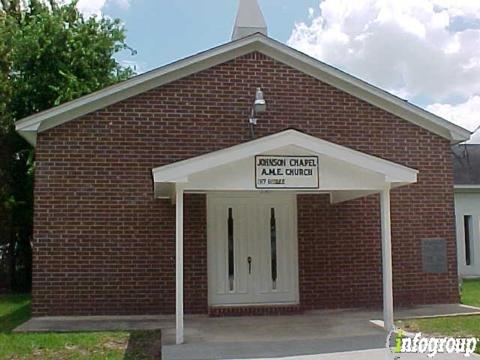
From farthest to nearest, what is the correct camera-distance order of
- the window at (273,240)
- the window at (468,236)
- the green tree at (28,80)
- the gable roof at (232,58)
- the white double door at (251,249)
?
the window at (468,236) → the green tree at (28,80) → the window at (273,240) → the white double door at (251,249) → the gable roof at (232,58)

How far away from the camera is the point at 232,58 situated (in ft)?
40.1

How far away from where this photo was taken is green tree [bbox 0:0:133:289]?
54.6 feet

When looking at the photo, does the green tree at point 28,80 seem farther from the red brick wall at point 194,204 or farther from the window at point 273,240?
the window at point 273,240

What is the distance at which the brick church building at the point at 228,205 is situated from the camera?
11.4 m

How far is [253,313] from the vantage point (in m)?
11.5

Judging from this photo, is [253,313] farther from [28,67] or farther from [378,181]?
[28,67]

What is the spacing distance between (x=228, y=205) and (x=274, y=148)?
10.5 feet

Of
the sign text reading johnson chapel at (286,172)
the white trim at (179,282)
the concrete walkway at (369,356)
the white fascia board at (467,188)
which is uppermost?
the white fascia board at (467,188)

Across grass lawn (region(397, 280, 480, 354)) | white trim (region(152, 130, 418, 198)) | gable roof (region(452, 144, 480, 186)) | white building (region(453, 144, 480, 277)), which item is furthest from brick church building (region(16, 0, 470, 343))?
gable roof (region(452, 144, 480, 186))

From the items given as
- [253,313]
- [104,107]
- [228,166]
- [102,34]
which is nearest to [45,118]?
[104,107]

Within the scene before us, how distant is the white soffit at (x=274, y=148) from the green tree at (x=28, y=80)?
890 centimetres

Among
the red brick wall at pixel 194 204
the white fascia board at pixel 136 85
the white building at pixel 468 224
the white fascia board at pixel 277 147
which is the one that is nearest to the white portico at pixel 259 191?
the white fascia board at pixel 277 147

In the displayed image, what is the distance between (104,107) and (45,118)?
115 centimetres

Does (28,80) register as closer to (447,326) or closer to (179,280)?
(179,280)
